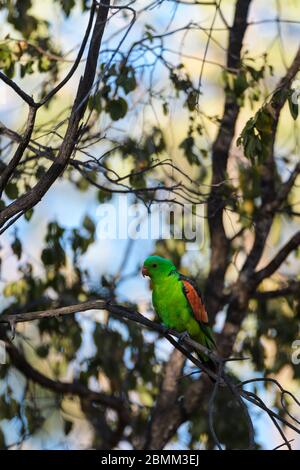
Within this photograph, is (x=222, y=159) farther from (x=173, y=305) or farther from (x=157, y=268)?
(x=173, y=305)

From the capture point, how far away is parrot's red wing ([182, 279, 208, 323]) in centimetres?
580

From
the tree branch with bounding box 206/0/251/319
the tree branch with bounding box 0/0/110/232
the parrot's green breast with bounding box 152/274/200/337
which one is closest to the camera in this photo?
the tree branch with bounding box 0/0/110/232

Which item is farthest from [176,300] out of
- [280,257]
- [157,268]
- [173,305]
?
[280,257]

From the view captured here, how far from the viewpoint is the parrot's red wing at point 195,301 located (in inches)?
228

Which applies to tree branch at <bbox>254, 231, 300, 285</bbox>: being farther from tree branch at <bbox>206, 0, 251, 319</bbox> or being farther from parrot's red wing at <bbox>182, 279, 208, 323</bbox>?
parrot's red wing at <bbox>182, 279, 208, 323</bbox>

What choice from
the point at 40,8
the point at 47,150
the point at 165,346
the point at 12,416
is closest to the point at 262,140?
the point at 47,150

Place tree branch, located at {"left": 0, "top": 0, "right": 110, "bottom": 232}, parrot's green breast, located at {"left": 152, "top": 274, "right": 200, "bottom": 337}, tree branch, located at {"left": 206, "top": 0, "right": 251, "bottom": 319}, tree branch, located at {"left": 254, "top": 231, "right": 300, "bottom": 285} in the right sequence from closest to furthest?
tree branch, located at {"left": 0, "top": 0, "right": 110, "bottom": 232}
parrot's green breast, located at {"left": 152, "top": 274, "right": 200, "bottom": 337}
tree branch, located at {"left": 254, "top": 231, "right": 300, "bottom": 285}
tree branch, located at {"left": 206, "top": 0, "right": 251, "bottom": 319}

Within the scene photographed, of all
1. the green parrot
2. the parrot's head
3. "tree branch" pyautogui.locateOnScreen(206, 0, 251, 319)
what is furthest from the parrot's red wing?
"tree branch" pyautogui.locateOnScreen(206, 0, 251, 319)

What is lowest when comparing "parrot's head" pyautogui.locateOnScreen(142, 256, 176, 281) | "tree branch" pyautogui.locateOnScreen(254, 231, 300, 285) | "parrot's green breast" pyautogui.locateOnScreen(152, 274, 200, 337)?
"parrot's green breast" pyautogui.locateOnScreen(152, 274, 200, 337)

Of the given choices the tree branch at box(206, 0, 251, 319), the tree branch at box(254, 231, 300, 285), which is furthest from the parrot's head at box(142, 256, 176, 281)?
the tree branch at box(254, 231, 300, 285)

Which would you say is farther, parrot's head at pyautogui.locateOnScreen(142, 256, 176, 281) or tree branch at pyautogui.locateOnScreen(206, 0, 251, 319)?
tree branch at pyautogui.locateOnScreen(206, 0, 251, 319)

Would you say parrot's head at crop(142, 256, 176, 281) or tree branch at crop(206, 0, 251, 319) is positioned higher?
tree branch at crop(206, 0, 251, 319)

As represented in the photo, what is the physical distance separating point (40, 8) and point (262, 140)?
8.15m
